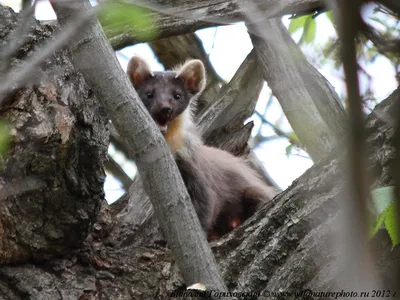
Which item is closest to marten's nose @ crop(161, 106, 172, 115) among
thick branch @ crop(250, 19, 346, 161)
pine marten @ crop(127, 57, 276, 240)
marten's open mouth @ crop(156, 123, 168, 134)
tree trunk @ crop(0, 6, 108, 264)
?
pine marten @ crop(127, 57, 276, 240)

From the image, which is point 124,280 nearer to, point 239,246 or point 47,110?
point 239,246

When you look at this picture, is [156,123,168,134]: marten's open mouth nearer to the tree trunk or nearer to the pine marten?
the pine marten

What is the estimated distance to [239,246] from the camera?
4551mm

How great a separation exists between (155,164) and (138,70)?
15.9 feet

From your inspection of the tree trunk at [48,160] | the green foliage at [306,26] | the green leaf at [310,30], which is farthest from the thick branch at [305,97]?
the tree trunk at [48,160]

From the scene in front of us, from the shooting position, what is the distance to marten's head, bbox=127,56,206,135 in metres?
7.81

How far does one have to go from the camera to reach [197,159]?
24.8ft

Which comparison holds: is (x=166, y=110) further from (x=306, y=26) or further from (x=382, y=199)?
(x=382, y=199)

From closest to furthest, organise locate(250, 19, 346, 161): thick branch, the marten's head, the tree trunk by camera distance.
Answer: the tree trunk < locate(250, 19, 346, 161): thick branch < the marten's head

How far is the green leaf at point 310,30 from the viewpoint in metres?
5.44

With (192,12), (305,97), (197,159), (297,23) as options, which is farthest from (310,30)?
(197,159)

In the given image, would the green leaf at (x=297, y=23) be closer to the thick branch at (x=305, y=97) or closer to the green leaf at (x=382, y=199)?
the thick branch at (x=305, y=97)

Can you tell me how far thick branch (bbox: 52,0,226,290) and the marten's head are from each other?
165 inches

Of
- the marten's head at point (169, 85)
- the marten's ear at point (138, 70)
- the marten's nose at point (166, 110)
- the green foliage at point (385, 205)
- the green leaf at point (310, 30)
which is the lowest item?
the green foliage at point (385, 205)
